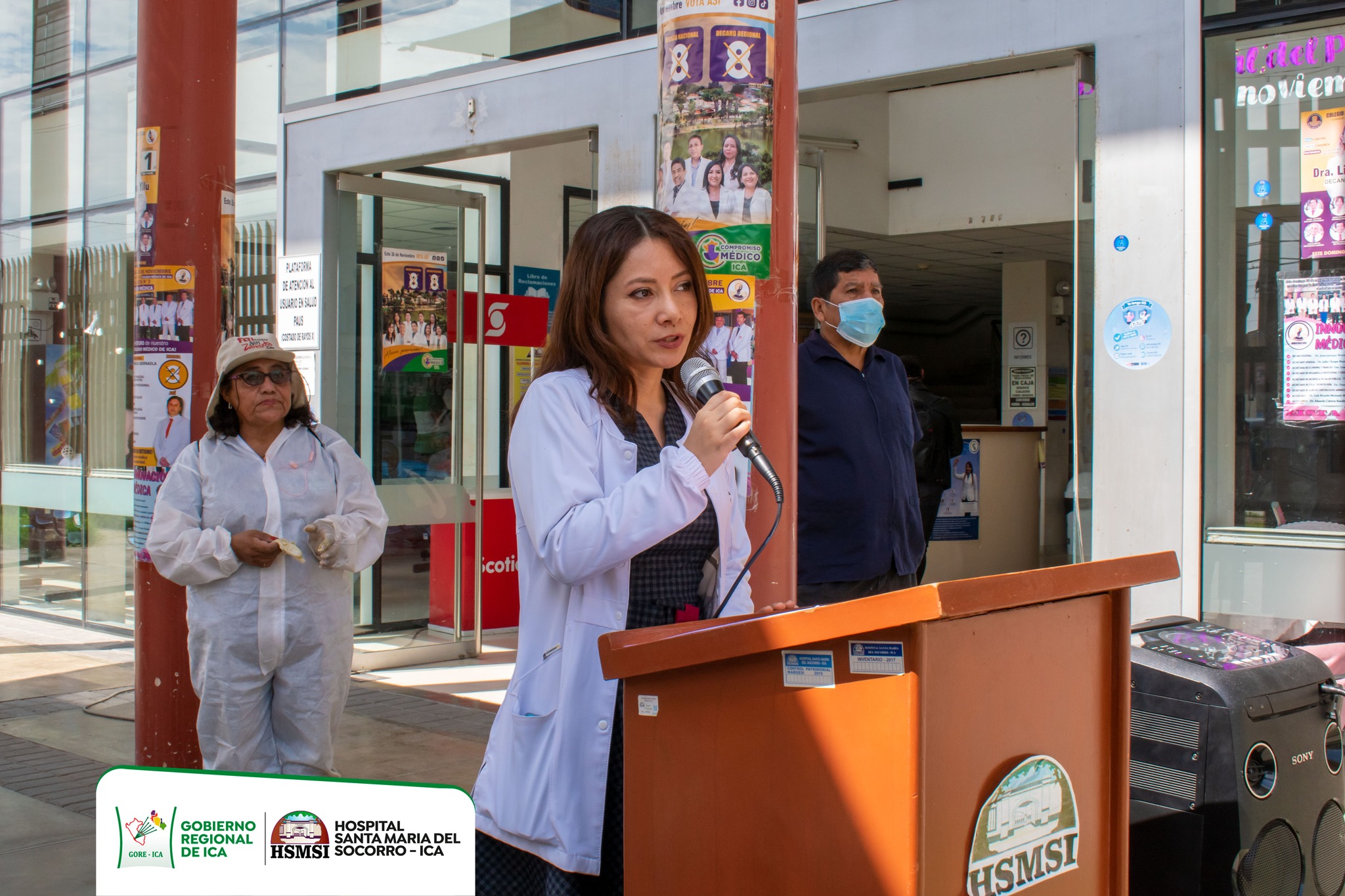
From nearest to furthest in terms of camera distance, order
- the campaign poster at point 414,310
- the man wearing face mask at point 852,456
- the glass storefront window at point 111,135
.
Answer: the man wearing face mask at point 852,456 < the campaign poster at point 414,310 < the glass storefront window at point 111,135

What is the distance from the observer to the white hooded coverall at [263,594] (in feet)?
13.5

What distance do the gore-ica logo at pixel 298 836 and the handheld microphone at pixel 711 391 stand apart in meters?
1.07

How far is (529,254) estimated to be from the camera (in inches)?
373

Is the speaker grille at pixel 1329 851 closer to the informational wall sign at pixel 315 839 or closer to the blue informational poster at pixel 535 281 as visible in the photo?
the informational wall sign at pixel 315 839

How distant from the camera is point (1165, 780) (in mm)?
2969

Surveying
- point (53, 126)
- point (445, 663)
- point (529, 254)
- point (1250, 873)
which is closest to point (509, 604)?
point (445, 663)

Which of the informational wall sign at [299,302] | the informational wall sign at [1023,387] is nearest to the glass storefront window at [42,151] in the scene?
the informational wall sign at [299,302]

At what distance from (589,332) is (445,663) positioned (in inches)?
250

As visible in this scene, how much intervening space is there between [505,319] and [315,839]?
7.14 meters

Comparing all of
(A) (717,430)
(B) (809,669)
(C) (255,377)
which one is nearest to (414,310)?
(C) (255,377)

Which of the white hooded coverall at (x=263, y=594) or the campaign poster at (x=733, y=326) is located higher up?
the campaign poster at (x=733, y=326)

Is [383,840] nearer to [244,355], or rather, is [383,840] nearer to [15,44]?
[244,355]

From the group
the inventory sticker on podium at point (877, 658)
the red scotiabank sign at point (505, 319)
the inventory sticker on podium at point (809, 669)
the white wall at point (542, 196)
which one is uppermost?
the white wall at point (542, 196)

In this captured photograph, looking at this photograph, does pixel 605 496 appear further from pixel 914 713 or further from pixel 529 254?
pixel 529 254
